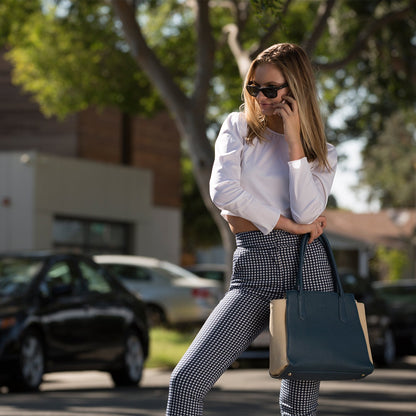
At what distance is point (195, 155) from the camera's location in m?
15.1

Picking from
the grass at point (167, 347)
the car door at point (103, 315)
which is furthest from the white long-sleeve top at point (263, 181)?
the grass at point (167, 347)

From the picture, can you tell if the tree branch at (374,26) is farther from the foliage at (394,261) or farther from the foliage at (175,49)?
the foliage at (394,261)

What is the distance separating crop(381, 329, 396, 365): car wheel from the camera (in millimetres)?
16731

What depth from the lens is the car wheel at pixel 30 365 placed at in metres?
10.6

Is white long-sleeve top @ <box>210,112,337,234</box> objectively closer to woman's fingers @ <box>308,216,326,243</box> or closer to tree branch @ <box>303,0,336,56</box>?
woman's fingers @ <box>308,216,326,243</box>

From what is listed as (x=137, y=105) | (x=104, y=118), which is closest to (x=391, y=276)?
(x=104, y=118)

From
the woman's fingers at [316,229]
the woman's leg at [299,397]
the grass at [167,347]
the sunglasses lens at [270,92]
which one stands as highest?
the sunglasses lens at [270,92]

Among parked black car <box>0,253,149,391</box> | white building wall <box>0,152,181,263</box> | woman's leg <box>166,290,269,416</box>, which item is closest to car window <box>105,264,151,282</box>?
white building wall <box>0,152,181,263</box>

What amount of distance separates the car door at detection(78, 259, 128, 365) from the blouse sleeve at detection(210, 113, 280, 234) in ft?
25.5

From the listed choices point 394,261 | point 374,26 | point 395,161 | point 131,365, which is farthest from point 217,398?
point 395,161

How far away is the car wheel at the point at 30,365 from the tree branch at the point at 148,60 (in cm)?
524

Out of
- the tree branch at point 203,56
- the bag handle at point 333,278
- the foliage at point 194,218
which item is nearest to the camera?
the bag handle at point 333,278

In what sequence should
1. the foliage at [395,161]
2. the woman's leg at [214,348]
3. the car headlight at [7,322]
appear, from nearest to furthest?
the woman's leg at [214,348] < the car headlight at [7,322] < the foliage at [395,161]

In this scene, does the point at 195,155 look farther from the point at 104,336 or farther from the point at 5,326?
the point at 5,326
